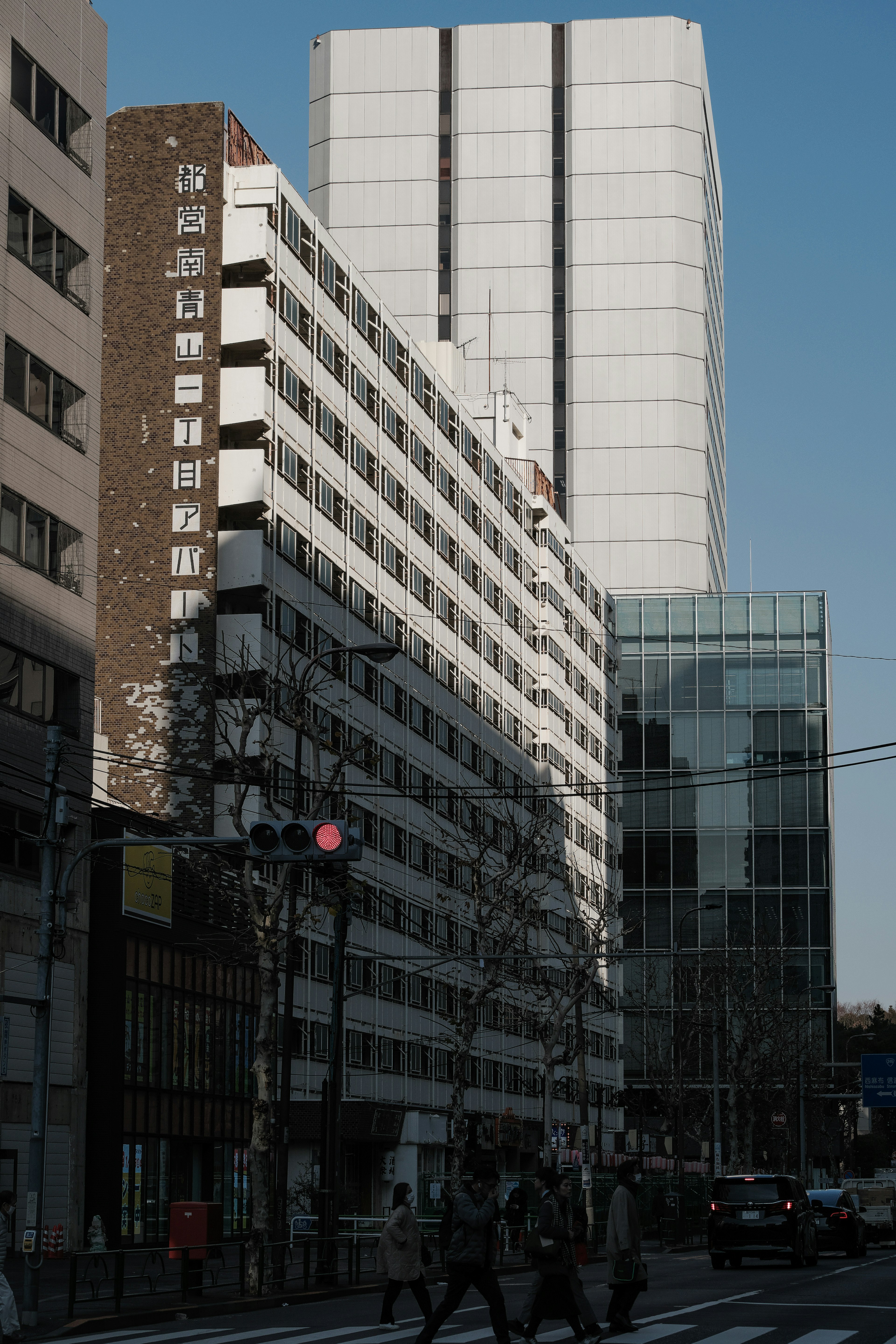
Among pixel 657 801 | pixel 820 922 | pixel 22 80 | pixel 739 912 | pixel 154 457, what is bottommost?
pixel 820 922

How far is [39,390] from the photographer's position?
4078cm

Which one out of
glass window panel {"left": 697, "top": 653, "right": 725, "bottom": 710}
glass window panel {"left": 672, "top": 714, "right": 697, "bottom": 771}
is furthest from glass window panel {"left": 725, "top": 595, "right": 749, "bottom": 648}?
glass window panel {"left": 672, "top": 714, "right": 697, "bottom": 771}

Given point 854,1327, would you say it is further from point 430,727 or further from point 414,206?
point 414,206

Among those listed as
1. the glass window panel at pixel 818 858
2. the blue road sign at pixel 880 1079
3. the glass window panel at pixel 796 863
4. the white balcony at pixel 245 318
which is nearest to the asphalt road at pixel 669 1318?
the white balcony at pixel 245 318

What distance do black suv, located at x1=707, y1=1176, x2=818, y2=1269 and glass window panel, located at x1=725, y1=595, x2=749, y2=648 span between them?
241ft

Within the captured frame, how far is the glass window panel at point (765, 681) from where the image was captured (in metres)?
106

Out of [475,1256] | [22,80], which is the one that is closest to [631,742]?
[22,80]

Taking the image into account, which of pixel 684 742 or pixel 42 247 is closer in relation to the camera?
pixel 42 247

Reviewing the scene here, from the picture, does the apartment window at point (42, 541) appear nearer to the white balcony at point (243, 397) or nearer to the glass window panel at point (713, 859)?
the white balcony at point (243, 397)

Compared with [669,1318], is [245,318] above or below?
above

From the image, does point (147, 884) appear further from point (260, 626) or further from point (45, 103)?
point (45, 103)

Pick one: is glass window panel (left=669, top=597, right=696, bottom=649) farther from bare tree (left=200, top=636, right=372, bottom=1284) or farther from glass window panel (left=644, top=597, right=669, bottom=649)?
bare tree (left=200, top=636, right=372, bottom=1284)

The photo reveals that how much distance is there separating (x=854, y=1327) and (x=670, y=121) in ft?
388

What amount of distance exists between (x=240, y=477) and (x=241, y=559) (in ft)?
8.08
